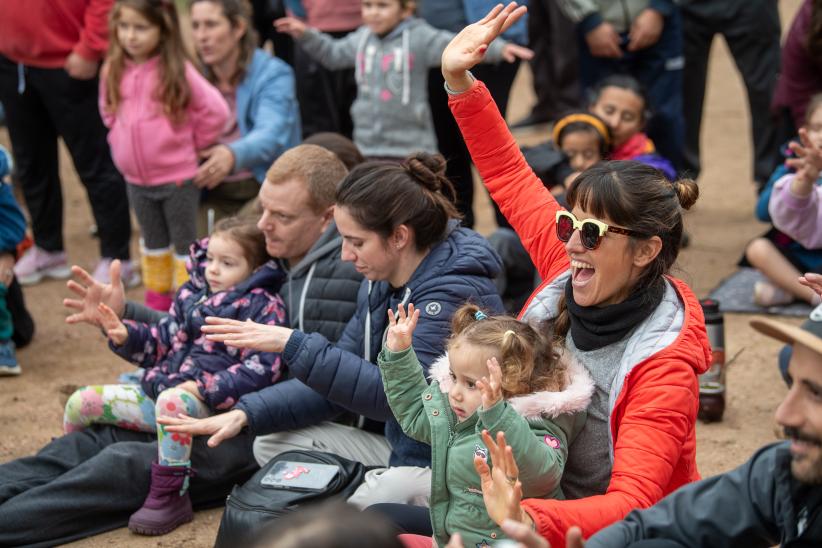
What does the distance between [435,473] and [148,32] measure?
3200mm

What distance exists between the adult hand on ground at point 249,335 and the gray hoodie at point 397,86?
251 centimetres

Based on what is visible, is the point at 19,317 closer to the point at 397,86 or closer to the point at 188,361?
the point at 188,361

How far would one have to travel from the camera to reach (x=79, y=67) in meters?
5.89

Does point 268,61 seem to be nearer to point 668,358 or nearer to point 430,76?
point 430,76

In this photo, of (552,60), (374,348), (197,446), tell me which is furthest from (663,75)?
(197,446)

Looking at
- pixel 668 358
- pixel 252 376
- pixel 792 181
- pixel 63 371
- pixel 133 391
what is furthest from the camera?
pixel 63 371

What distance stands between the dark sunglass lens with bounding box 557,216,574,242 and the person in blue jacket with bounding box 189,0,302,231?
2756 millimetres

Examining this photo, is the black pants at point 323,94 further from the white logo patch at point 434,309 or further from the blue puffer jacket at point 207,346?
the white logo patch at point 434,309

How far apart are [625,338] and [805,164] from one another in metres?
1.97

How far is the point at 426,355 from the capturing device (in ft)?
11.0

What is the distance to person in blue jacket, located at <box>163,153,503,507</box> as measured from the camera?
333 centimetres

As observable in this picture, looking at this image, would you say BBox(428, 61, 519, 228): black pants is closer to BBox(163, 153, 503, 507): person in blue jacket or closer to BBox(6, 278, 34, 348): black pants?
BBox(6, 278, 34, 348): black pants

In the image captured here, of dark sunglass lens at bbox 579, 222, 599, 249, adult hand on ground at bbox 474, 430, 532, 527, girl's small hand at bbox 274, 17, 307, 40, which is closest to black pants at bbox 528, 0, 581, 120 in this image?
girl's small hand at bbox 274, 17, 307, 40

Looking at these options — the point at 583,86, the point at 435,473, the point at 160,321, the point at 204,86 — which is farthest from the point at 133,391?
the point at 583,86
